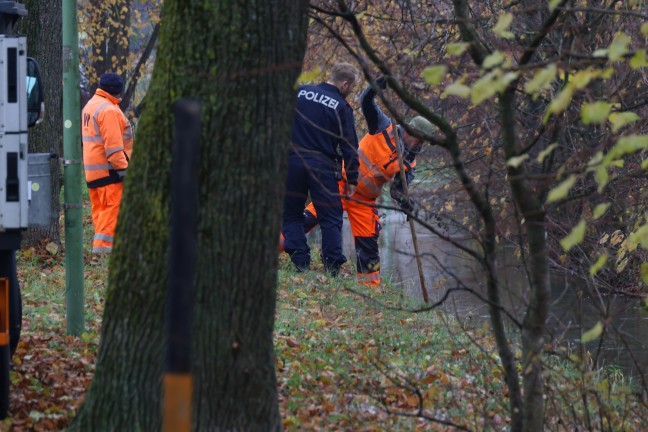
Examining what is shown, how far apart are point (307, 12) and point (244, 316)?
1.33m

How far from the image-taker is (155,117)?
3.98m

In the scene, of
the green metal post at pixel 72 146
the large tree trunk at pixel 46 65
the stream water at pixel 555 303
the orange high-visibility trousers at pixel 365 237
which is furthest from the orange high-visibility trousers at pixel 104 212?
the green metal post at pixel 72 146

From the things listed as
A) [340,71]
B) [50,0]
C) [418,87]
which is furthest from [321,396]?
[50,0]

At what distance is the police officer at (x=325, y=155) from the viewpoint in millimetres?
9969

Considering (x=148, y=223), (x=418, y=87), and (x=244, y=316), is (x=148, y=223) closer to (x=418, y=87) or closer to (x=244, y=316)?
(x=244, y=316)

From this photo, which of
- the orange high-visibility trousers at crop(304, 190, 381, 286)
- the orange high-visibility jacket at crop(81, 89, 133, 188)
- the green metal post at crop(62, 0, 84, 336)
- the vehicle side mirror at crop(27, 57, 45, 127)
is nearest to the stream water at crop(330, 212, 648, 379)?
the orange high-visibility trousers at crop(304, 190, 381, 286)

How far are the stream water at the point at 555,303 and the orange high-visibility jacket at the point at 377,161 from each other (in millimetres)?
597

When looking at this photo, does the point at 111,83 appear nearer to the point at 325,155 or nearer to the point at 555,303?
the point at 325,155

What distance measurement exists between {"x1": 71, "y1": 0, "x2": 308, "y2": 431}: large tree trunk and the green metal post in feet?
8.79

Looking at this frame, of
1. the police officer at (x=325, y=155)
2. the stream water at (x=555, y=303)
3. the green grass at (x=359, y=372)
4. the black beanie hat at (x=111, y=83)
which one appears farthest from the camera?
the black beanie hat at (x=111, y=83)

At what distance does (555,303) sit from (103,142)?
6778 mm

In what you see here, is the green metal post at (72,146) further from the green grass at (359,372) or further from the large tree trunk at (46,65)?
the large tree trunk at (46,65)

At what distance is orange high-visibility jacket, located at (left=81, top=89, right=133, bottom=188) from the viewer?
10.4 meters

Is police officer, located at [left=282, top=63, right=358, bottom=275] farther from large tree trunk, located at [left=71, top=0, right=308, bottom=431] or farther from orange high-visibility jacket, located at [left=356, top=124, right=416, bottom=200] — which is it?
large tree trunk, located at [left=71, top=0, right=308, bottom=431]
